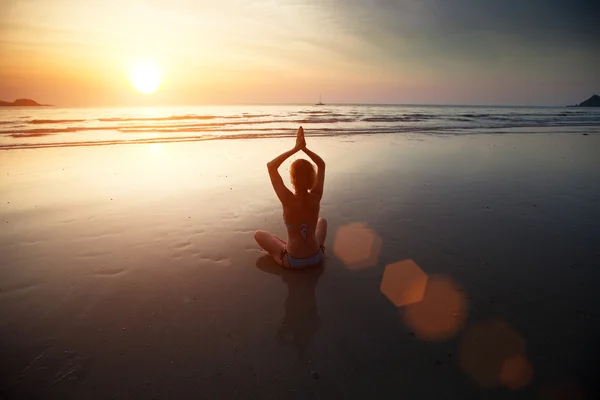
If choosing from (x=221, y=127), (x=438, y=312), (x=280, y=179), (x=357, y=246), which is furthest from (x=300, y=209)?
(x=221, y=127)

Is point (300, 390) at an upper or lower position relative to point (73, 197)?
lower

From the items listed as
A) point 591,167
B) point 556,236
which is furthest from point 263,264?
point 591,167

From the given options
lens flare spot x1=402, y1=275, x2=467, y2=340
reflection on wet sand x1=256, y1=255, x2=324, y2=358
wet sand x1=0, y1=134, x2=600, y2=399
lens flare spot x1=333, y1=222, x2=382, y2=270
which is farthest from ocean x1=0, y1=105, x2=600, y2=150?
lens flare spot x1=402, y1=275, x2=467, y2=340

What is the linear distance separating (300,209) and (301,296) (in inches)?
43.3

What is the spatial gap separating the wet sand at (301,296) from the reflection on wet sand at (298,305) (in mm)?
20

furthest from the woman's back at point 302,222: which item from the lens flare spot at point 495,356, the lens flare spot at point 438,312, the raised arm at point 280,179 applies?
the lens flare spot at point 495,356

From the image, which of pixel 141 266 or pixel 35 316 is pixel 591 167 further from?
pixel 35 316

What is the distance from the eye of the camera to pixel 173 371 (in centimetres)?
275

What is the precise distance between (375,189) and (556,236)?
3830mm

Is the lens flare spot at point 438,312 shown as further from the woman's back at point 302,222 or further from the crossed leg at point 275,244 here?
the crossed leg at point 275,244

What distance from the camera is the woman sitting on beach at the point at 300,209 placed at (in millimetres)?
4031

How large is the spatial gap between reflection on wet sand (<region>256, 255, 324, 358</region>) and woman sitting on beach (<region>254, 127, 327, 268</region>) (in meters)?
0.12

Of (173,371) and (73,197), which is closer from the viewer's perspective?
(173,371)

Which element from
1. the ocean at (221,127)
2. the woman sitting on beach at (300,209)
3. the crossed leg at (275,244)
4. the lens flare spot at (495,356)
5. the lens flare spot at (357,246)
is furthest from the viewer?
the ocean at (221,127)
